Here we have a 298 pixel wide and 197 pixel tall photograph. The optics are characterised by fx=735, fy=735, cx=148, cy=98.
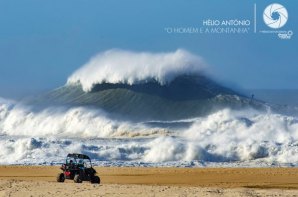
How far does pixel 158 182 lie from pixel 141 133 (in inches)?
684

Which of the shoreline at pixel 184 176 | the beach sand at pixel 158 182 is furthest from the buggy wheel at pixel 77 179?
the shoreline at pixel 184 176

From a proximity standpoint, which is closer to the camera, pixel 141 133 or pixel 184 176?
pixel 184 176

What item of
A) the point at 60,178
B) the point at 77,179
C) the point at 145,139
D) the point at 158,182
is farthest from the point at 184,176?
the point at 145,139

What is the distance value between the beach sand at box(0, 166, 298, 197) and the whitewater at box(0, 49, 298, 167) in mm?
2944

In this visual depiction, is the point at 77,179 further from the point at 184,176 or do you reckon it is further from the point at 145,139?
the point at 145,139

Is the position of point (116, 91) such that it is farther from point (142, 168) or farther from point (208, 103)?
point (142, 168)

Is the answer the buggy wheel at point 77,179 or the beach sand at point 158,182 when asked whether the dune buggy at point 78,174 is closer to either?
the buggy wheel at point 77,179

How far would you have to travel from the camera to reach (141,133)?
125ft

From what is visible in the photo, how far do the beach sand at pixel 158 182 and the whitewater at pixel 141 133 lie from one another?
2.94 m

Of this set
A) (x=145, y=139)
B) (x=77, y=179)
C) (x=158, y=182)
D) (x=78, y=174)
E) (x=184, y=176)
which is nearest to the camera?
(x=77, y=179)

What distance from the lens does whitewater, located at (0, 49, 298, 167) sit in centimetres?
2944

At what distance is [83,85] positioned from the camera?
153ft

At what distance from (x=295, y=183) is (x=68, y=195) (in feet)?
23.9

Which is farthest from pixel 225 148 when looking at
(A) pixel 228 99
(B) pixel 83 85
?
(B) pixel 83 85
